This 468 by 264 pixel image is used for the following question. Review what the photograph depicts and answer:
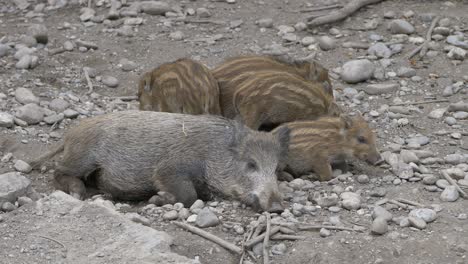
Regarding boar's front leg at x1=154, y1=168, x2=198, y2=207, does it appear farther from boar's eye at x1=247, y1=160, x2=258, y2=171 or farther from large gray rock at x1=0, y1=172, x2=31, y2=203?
large gray rock at x1=0, y1=172, x2=31, y2=203

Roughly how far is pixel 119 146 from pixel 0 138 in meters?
0.97

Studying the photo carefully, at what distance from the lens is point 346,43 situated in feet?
28.5

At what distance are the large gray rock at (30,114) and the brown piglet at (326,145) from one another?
1890 millimetres

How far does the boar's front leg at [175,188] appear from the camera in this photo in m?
6.18

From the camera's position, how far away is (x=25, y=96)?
24.1ft

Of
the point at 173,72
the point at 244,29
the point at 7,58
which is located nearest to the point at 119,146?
the point at 173,72

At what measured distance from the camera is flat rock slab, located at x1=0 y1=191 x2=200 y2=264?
504 centimetres

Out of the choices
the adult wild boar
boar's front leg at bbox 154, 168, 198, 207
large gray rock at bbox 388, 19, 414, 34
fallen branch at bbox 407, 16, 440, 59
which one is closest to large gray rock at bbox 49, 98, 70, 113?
the adult wild boar

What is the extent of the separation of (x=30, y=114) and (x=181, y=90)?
1.15 metres

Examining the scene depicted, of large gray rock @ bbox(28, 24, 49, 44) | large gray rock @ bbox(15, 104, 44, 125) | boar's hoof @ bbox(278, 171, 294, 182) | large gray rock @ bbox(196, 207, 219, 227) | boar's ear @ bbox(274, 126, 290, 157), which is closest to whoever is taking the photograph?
large gray rock @ bbox(196, 207, 219, 227)

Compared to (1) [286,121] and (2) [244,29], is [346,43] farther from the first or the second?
(1) [286,121]

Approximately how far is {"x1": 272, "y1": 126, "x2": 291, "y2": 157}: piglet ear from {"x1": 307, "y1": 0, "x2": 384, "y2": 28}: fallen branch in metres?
2.75

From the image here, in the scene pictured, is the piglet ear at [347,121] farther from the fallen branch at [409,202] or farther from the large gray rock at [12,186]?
the large gray rock at [12,186]

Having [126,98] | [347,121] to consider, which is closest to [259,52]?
[126,98]
